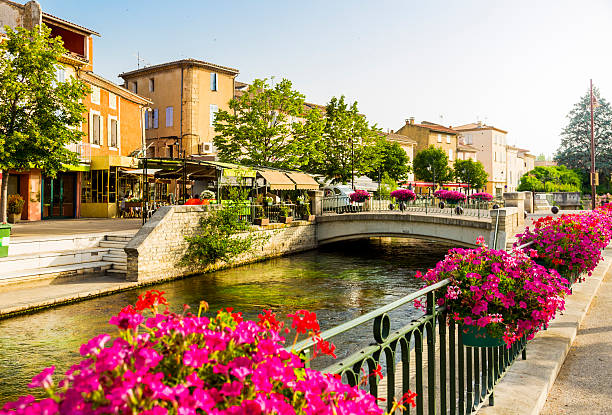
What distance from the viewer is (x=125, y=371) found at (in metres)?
1.27

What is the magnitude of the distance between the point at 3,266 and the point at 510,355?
47.7 ft

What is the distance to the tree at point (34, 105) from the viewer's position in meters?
18.5

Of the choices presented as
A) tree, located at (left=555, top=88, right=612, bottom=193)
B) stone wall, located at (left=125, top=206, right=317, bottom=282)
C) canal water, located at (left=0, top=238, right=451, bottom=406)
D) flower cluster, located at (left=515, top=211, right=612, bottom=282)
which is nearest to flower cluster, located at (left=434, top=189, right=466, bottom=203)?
canal water, located at (left=0, top=238, right=451, bottom=406)

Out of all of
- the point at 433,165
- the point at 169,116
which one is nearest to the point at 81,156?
the point at 169,116

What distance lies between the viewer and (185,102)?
139 feet

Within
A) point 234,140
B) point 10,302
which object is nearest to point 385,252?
point 234,140

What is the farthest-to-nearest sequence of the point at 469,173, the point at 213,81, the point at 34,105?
the point at 469,173
the point at 213,81
the point at 34,105

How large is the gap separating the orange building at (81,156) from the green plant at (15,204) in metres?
1.15

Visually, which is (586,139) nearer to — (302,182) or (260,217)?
(302,182)

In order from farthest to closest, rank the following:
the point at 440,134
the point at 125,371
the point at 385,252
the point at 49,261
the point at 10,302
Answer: the point at 440,134, the point at 385,252, the point at 49,261, the point at 10,302, the point at 125,371

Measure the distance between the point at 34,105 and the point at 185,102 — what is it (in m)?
23.7

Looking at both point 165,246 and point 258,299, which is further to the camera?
point 165,246

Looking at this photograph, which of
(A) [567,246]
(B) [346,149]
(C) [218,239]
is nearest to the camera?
(A) [567,246]

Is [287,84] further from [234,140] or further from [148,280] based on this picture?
[148,280]
